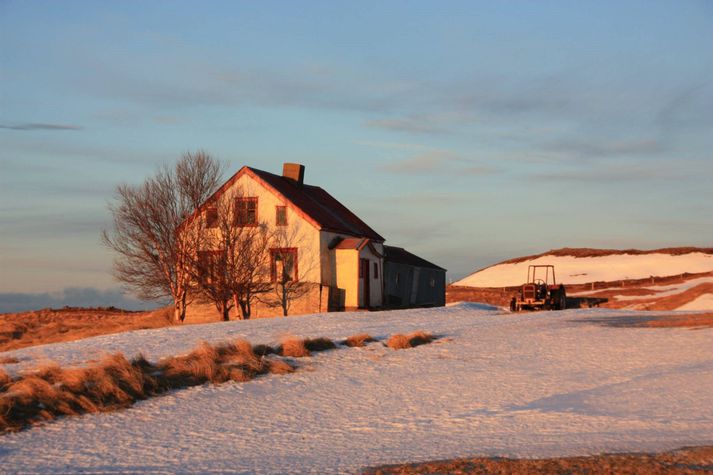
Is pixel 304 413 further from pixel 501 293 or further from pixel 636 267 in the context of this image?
pixel 636 267

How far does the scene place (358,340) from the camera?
67.5ft

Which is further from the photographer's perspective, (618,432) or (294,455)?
(618,432)

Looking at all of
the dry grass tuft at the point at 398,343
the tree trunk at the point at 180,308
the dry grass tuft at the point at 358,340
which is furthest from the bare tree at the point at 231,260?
the dry grass tuft at the point at 398,343

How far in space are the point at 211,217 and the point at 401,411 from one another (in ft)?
92.1

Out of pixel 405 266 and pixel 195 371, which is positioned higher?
pixel 405 266

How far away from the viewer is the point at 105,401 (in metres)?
14.1

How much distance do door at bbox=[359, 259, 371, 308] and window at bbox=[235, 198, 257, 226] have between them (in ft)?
19.8

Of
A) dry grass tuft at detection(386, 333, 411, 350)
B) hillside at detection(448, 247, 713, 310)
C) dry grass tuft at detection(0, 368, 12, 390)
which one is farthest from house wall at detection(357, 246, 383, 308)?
dry grass tuft at detection(0, 368, 12, 390)

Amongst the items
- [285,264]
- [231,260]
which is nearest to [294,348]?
[231,260]

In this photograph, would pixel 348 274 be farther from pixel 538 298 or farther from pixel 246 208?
pixel 538 298

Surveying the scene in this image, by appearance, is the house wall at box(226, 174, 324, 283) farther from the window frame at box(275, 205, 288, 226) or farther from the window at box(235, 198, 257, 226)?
the window at box(235, 198, 257, 226)

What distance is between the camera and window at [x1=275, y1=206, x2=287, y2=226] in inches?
1630

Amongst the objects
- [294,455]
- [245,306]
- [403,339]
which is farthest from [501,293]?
[294,455]

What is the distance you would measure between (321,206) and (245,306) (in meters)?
8.79
